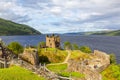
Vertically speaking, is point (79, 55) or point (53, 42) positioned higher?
point (53, 42)

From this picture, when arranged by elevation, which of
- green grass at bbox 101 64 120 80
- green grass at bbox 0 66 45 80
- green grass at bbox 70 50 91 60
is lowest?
green grass at bbox 101 64 120 80

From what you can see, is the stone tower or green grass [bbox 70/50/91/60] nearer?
green grass [bbox 70/50/91/60]

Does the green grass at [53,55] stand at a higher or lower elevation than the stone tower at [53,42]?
lower

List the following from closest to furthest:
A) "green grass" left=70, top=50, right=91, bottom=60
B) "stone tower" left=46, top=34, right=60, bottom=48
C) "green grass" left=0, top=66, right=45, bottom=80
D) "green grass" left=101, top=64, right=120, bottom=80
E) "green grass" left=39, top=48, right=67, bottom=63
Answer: "green grass" left=0, top=66, right=45, bottom=80
"green grass" left=101, top=64, right=120, bottom=80
"green grass" left=70, top=50, right=91, bottom=60
"green grass" left=39, top=48, right=67, bottom=63
"stone tower" left=46, top=34, right=60, bottom=48

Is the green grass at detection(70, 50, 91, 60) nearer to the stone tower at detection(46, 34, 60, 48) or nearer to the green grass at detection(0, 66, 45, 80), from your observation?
the stone tower at detection(46, 34, 60, 48)

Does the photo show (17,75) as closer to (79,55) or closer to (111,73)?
(111,73)

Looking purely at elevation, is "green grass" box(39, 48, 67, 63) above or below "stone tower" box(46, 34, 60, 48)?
below

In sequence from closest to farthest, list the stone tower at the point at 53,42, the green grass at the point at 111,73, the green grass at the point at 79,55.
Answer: the green grass at the point at 111,73
the green grass at the point at 79,55
the stone tower at the point at 53,42

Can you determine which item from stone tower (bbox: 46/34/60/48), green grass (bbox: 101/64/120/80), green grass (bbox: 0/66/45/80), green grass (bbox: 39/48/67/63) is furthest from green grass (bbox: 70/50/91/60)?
green grass (bbox: 0/66/45/80)

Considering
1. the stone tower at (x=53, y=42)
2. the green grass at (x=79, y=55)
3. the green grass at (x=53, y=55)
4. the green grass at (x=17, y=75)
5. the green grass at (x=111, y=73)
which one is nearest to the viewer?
the green grass at (x=17, y=75)

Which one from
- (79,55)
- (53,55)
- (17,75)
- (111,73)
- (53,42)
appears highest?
(53,42)

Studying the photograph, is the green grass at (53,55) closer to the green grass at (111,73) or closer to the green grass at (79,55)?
the green grass at (79,55)

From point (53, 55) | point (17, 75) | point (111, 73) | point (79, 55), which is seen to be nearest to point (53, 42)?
point (53, 55)

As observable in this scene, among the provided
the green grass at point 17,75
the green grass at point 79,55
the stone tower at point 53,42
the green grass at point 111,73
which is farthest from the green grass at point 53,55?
the green grass at point 17,75
